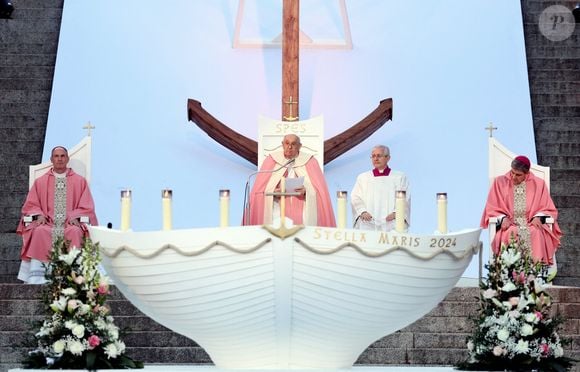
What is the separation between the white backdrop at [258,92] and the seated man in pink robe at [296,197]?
2430 millimetres

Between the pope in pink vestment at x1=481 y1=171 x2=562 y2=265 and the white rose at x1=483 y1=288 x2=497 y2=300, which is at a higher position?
the pope in pink vestment at x1=481 y1=171 x2=562 y2=265

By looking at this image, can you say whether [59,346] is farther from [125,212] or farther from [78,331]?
[125,212]

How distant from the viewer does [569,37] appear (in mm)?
15695

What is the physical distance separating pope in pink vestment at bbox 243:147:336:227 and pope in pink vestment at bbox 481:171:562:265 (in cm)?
150

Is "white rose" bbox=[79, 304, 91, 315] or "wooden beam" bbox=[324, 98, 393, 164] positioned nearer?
"white rose" bbox=[79, 304, 91, 315]

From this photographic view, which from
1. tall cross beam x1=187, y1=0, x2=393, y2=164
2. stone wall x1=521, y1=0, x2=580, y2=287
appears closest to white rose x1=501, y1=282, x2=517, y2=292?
stone wall x1=521, y1=0, x2=580, y2=287

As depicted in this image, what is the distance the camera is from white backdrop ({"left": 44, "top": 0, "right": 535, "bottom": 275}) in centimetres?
1409

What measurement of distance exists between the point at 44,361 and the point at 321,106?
8471 mm

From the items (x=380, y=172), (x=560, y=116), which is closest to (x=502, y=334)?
(x=380, y=172)

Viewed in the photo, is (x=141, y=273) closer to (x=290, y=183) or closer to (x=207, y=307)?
(x=207, y=307)

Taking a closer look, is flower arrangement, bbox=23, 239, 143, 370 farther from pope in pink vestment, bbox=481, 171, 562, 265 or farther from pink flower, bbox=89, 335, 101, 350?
pope in pink vestment, bbox=481, 171, 562, 265

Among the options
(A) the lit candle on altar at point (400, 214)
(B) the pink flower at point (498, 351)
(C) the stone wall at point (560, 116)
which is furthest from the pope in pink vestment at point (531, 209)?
(A) the lit candle on altar at point (400, 214)

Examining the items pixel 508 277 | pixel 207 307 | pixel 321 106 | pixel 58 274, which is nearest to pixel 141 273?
pixel 207 307

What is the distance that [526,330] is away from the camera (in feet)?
22.5
